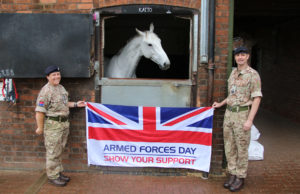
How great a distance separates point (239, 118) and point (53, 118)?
264 cm

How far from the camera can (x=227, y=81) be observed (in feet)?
13.3

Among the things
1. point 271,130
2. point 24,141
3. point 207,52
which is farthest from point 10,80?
point 271,130

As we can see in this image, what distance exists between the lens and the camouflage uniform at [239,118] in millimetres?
3605

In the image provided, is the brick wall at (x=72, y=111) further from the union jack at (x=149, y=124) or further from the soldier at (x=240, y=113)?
the soldier at (x=240, y=113)

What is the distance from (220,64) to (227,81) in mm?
294

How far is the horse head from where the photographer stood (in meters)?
4.29

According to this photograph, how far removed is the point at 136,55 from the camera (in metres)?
4.66

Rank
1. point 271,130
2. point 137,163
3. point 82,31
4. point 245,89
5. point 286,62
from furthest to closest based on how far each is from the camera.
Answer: point 286,62 < point 271,130 < point 137,163 < point 82,31 < point 245,89

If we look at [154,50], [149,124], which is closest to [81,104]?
[149,124]

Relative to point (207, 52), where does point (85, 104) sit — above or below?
below

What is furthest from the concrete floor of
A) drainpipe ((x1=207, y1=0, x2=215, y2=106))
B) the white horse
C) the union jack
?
the white horse

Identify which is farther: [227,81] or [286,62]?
[286,62]

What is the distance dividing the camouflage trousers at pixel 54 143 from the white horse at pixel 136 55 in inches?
56.9

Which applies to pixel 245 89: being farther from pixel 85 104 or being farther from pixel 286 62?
pixel 286 62
